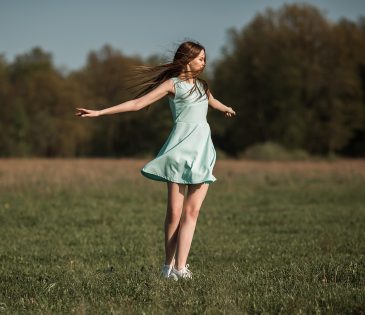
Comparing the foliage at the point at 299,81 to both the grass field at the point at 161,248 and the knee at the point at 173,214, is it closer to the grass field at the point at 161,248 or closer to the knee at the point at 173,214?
the grass field at the point at 161,248

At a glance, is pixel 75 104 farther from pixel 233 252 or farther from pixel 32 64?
pixel 233 252

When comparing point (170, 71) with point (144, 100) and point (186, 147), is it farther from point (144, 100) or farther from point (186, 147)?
point (186, 147)

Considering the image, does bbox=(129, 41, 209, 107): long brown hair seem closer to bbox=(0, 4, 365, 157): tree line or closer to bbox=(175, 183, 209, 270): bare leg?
bbox=(175, 183, 209, 270): bare leg

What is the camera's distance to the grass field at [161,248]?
5.26 m

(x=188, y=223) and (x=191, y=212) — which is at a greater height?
(x=191, y=212)

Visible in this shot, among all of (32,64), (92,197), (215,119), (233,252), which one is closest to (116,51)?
(32,64)

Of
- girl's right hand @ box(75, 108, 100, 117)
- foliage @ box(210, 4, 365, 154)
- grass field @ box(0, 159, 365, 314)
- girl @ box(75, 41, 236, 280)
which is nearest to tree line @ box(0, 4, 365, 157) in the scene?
foliage @ box(210, 4, 365, 154)

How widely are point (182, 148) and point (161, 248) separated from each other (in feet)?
14.0

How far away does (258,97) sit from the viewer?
204ft

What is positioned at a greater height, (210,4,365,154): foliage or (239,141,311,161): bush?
(210,4,365,154): foliage

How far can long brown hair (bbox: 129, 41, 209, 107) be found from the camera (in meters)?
6.62

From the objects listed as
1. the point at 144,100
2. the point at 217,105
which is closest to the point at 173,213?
the point at 144,100

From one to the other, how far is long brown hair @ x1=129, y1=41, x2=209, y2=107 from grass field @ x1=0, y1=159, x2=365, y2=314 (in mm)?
2044

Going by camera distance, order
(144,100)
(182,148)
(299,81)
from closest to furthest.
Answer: (144,100), (182,148), (299,81)
